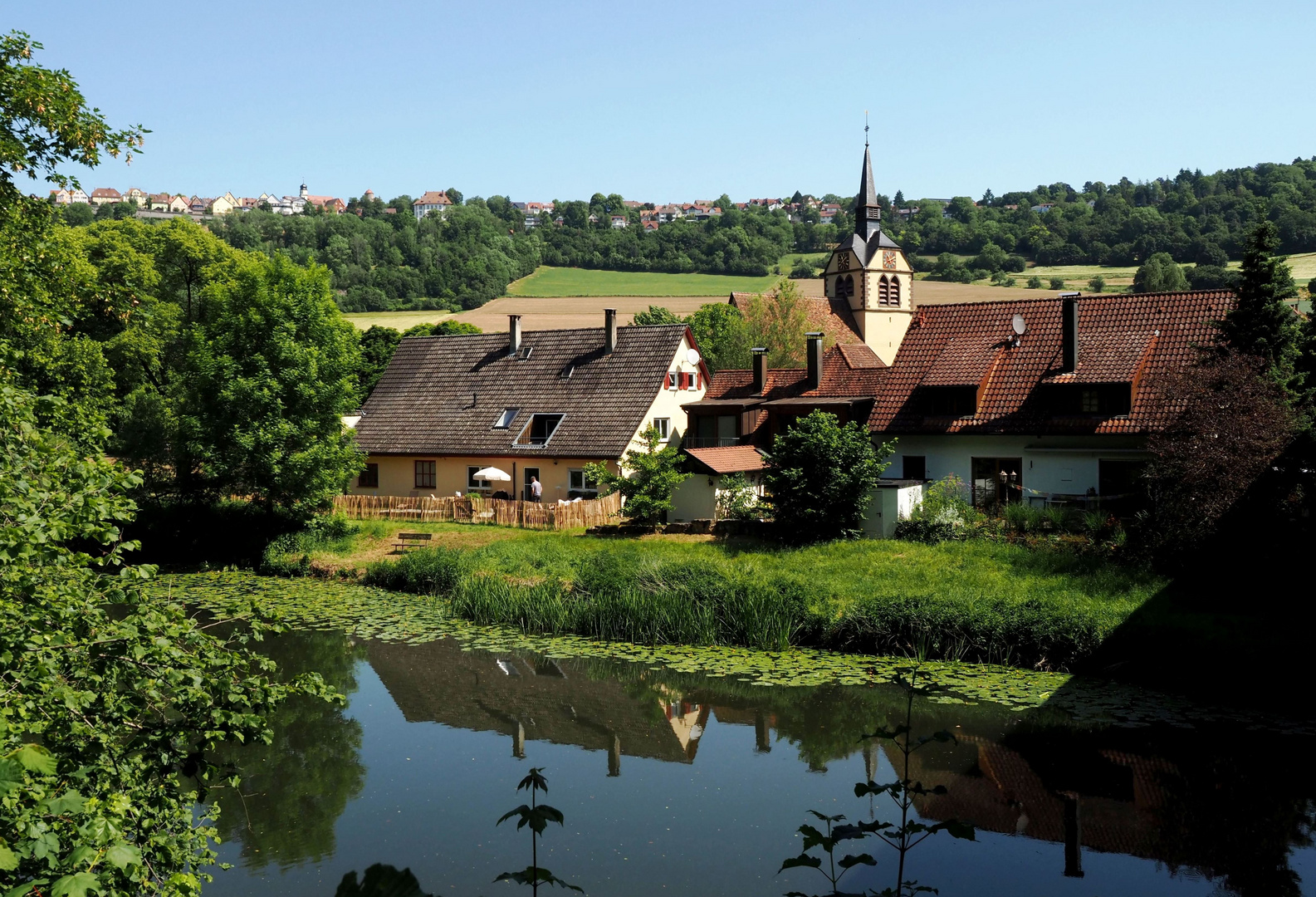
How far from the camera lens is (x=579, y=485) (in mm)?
36656

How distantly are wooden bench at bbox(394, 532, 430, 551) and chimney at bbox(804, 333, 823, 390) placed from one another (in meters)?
13.6

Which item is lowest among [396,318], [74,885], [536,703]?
[536,703]

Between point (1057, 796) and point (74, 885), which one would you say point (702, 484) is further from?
point (74, 885)

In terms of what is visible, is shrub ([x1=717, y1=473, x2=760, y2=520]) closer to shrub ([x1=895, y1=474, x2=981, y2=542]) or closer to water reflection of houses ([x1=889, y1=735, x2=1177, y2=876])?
shrub ([x1=895, y1=474, x2=981, y2=542])

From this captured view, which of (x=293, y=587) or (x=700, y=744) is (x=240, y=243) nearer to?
(x=293, y=587)

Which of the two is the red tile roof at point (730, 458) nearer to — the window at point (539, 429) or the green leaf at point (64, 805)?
the window at point (539, 429)

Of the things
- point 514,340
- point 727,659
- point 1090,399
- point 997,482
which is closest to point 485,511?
point 514,340

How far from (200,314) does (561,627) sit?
28146 mm

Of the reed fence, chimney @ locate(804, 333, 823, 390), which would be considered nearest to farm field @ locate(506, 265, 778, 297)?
chimney @ locate(804, 333, 823, 390)

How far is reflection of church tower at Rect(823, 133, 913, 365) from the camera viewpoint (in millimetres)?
56375

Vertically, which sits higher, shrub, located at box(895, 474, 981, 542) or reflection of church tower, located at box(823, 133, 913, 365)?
reflection of church tower, located at box(823, 133, 913, 365)

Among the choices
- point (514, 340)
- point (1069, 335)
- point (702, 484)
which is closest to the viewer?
point (1069, 335)

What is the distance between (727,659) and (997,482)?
1310 cm

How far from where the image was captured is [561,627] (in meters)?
23.8
